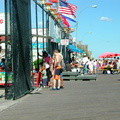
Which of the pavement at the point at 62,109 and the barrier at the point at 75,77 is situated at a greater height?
the barrier at the point at 75,77

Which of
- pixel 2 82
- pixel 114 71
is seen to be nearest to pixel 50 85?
pixel 2 82

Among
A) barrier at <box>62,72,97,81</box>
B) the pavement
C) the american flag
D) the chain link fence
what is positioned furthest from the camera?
the american flag

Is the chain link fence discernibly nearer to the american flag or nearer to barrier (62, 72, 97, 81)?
barrier (62, 72, 97, 81)

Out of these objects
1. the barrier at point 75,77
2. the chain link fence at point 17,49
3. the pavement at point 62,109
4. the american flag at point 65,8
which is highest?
the american flag at point 65,8

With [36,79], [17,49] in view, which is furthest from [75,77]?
[17,49]

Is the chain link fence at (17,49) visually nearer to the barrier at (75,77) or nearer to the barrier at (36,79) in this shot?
the barrier at (36,79)

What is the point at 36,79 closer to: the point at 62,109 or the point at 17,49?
the point at 17,49

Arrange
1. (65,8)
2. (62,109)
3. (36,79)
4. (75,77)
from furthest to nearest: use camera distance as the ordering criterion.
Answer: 1. (65,8)
2. (75,77)
3. (36,79)
4. (62,109)

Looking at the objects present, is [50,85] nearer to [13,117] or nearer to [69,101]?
[69,101]

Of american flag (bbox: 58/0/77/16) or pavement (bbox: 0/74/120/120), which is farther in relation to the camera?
american flag (bbox: 58/0/77/16)

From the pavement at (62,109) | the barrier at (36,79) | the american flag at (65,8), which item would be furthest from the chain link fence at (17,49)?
the american flag at (65,8)

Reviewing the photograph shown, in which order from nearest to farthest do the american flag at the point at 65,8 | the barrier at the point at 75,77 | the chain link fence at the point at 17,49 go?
the chain link fence at the point at 17,49 < the barrier at the point at 75,77 < the american flag at the point at 65,8

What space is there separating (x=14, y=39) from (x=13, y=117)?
3.56 metres

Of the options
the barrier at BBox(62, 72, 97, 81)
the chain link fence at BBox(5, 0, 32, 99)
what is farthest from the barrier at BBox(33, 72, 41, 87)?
the barrier at BBox(62, 72, 97, 81)
